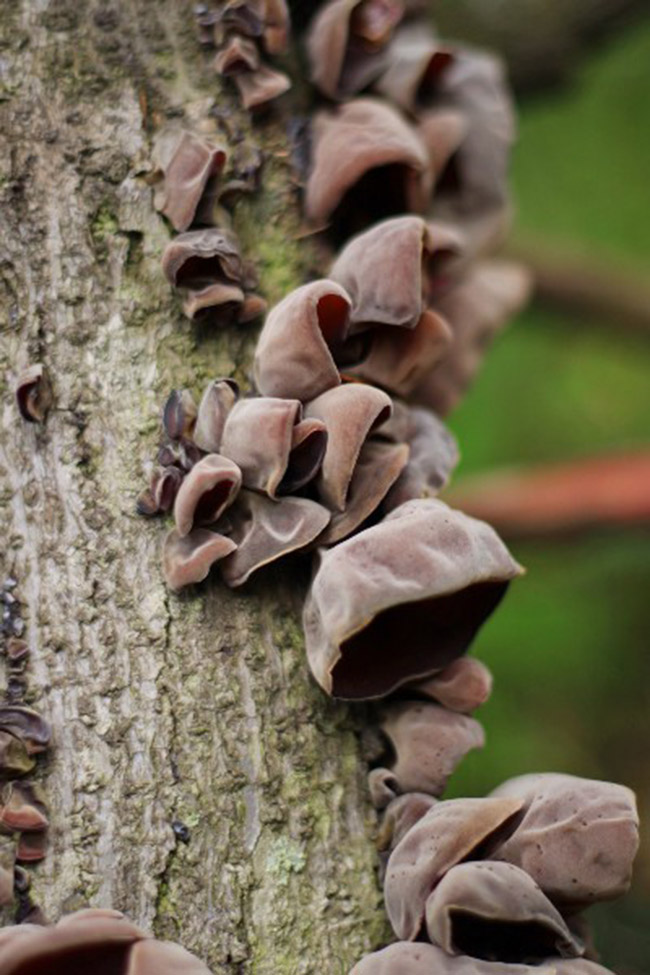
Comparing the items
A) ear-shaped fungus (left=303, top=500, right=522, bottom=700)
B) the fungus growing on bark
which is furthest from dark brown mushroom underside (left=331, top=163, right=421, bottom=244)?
the fungus growing on bark

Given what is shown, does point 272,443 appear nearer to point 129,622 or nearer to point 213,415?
point 213,415

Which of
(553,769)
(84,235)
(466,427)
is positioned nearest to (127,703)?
(84,235)

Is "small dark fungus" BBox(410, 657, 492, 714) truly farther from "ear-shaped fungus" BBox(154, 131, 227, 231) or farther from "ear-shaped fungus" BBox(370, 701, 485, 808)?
"ear-shaped fungus" BBox(154, 131, 227, 231)

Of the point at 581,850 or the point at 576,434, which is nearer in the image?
the point at 581,850

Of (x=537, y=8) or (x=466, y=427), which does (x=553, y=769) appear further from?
(x=537, y=8)

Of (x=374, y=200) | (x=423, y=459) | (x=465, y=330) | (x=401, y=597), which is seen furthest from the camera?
(x=465, y=330)

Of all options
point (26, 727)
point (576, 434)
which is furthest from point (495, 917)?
point (576, 434)

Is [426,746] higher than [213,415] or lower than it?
lower

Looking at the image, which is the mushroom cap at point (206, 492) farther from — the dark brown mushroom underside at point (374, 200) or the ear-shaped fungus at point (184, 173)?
the dark brown mushroom underside at point (374, 200)
